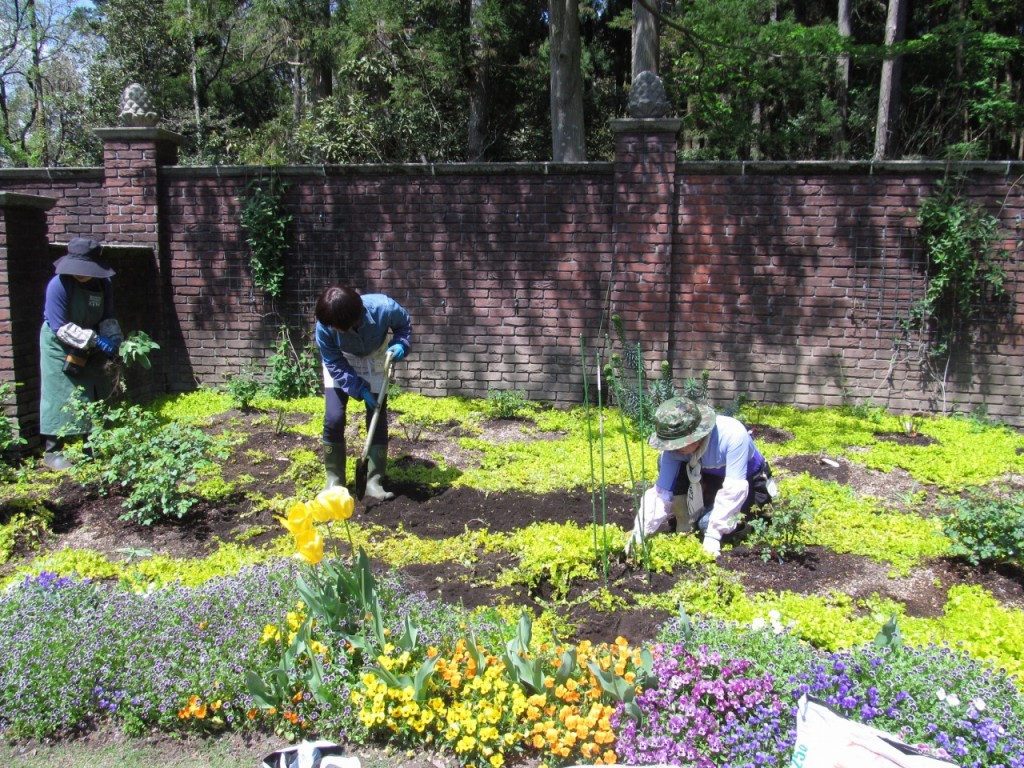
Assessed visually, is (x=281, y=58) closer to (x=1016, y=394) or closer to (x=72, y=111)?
(x=72, y=111)

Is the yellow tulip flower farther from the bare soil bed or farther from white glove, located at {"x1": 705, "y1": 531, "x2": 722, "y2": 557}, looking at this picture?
white glove, located at {"x1": 705, "y1": 531, "x2": 722, "y2": 557}

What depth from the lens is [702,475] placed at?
4.44 m

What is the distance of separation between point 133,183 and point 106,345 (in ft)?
8.99

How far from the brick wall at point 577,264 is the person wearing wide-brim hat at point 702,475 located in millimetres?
3021

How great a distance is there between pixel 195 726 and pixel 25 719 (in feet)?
2.07

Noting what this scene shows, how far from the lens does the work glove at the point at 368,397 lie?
5262mm

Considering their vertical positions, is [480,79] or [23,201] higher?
[480,79]

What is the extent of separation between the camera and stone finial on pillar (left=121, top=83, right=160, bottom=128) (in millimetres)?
8039

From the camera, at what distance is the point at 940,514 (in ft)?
16.6

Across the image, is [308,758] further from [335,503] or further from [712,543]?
[712,543]

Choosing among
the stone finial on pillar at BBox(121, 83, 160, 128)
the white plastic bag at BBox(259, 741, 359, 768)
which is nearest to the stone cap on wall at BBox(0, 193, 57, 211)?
the stone finial on pillar at BBox(121, 83, 160, 128)

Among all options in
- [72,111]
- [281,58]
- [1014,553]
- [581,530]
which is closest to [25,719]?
[581,530]

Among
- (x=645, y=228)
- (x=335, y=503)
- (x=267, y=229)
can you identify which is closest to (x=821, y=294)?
(x=645, y=228)

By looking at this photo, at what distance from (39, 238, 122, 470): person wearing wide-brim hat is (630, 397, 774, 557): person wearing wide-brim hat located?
4.24 m
